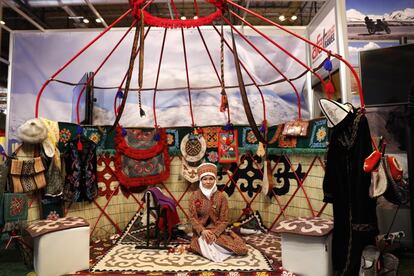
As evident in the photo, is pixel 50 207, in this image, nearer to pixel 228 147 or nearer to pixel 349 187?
pixel 228 147

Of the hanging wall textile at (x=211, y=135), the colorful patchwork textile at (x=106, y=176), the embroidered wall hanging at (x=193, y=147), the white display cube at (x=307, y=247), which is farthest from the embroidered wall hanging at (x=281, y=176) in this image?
the colorful patchwork textile at (x=106, y=176)

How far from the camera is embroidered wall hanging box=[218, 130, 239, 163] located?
348cm

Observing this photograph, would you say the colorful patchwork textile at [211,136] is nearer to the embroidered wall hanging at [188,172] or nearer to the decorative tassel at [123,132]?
the embroidered wall hanging at [188,172]

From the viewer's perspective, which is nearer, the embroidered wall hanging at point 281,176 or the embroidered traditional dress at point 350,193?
the embroidered traditional dress at point 350,193

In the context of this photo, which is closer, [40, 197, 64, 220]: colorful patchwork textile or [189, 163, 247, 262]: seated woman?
[189, 163, 247, 262]: seated woman

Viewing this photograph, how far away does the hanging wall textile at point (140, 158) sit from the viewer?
11.0 feet

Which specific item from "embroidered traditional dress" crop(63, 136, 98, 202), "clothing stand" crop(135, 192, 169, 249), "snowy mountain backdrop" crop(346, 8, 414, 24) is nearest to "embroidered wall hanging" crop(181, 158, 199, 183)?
"clothing stand" crop(135, 192, 169, 249)

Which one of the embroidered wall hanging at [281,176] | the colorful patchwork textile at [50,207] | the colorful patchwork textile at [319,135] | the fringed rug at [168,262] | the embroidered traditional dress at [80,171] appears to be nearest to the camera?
the fringed rug at [168,262]

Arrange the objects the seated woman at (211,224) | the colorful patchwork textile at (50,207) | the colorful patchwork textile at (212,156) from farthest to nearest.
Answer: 1. the colorful patchwork textile at (212,156)
2. the colorful patchwork textile at (50,207)
3. the seated woman at (211,224)

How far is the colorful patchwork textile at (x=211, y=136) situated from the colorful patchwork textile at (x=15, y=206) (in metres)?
1.89

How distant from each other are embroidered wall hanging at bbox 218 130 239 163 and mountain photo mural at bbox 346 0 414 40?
1676 millimetres

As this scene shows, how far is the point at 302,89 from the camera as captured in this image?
4.00m

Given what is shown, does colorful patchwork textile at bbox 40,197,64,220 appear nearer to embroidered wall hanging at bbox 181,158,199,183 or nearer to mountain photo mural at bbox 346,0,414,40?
embroidered wall hanging at bbox 181,158,199,183

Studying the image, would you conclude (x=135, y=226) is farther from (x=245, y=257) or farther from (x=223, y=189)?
(x=245, y=257)
